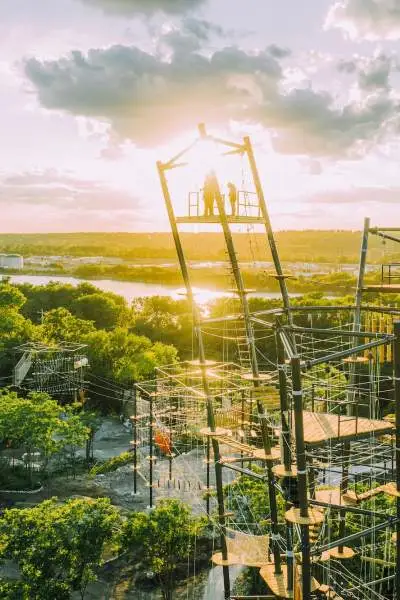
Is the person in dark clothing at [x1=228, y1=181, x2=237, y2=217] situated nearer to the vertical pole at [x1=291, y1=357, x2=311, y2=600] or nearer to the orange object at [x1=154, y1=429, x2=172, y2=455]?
the vertical pole at [x1=291, y1=357, x2=311, y2=600]

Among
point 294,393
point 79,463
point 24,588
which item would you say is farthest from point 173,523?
point 79,463

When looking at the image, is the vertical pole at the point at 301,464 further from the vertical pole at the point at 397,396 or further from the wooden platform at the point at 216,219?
the wooden platform at the point at 216,219

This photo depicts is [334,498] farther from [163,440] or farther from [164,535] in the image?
[163,440]

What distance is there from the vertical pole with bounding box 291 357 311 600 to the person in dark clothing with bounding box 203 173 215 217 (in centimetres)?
692

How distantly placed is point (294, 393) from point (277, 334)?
323cm

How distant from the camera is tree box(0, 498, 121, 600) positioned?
15.0m

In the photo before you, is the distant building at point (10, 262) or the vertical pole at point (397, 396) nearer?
the vertical pole at point (397, 396)

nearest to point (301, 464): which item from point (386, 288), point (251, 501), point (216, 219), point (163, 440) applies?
point (386, 288)

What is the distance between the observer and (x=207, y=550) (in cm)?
2047

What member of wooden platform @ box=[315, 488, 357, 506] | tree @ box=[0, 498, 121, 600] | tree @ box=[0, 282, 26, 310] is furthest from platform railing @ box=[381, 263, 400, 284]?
tree @ box=[0, 282, 26, 310]

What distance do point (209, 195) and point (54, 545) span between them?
9504 mm

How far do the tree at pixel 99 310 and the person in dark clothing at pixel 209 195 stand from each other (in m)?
39.1

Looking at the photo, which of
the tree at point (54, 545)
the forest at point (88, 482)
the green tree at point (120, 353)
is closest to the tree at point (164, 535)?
the forest at point (88, 482)

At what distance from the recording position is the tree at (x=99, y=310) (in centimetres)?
5488
